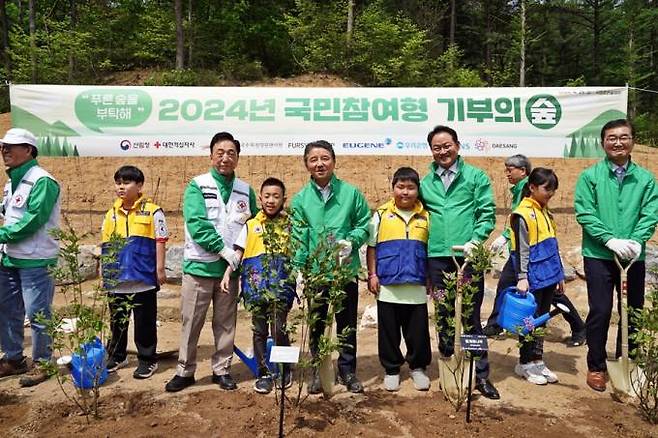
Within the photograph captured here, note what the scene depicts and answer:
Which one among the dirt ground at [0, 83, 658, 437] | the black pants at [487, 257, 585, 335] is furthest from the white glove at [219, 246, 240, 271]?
the black pants at [487, 257, 585, 335]

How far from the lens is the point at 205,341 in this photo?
15.6 ft

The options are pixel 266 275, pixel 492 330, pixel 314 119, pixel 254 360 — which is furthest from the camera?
pixel 314 119

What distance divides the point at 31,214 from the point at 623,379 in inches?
163

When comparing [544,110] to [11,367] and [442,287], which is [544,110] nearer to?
[442,287]

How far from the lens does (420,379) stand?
11.0ft

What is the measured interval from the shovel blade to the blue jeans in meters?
3.85

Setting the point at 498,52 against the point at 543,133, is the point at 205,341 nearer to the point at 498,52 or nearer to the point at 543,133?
the point at 543,133

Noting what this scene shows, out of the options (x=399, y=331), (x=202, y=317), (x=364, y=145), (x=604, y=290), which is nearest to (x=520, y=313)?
(x=604, y=290)

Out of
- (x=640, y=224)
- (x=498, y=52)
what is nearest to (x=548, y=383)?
(x=640, y=224)

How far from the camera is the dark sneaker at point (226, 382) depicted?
10.9 ft

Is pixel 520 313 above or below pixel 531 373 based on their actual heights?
above

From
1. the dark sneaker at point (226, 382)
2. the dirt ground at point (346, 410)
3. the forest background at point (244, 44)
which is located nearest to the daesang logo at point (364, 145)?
the dirt ground at point (346, 410)

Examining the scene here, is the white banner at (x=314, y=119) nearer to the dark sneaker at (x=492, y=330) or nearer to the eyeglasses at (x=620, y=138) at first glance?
the dark sneaker at (x=492, y=330)

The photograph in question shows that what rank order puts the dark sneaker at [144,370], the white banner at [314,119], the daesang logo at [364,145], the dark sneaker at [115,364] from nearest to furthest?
the dark sneaker at [144,370]
the dark sneaker at [115,364]
the white banner at [314,119]
the daesang logo at [364,145]
